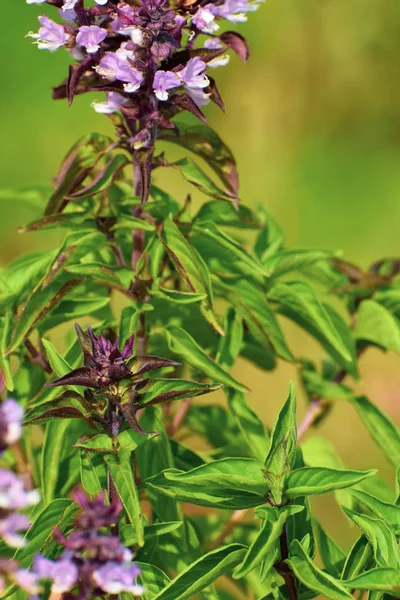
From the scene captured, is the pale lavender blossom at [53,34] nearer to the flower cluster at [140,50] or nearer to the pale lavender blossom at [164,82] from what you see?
the flower cluster at [140,50]

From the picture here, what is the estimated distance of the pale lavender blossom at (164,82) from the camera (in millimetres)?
952

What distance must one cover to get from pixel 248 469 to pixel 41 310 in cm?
35

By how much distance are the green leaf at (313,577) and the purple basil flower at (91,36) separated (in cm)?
61

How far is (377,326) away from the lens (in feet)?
4.21

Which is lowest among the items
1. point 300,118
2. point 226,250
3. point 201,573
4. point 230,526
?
point 230,526

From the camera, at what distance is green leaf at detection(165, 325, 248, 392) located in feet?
3.46

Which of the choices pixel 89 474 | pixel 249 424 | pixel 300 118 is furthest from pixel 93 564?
pixel 300 118

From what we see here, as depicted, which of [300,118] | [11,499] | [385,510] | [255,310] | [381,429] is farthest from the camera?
[300,118]

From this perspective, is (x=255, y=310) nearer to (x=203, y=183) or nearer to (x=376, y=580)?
(x=203, y=183)

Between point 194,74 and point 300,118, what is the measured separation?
10.2 feet

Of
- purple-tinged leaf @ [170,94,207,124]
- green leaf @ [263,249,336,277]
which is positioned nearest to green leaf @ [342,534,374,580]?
green leaf @ [263,249,336,277]

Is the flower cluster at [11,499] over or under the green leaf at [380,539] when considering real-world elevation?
over

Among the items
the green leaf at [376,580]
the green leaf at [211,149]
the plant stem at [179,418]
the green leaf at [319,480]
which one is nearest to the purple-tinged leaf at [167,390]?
the green leaf at [319,480]

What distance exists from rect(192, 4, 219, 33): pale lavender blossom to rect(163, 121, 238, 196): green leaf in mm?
143
